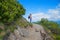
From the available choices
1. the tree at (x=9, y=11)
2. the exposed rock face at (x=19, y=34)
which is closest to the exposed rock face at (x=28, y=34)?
the exposed rock face at (x=19, y=34)

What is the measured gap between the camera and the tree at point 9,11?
18.4m

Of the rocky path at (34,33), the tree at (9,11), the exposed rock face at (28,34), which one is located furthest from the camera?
the rocky path at (34,33)

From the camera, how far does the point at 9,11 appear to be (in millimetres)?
18734

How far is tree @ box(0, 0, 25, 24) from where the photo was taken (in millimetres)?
18422

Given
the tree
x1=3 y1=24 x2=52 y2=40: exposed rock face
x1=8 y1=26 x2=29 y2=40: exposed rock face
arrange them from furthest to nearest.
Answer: x1=3 y1=24 x2=52 y2=40: exposed rock face
x1=8 y1=26 x2=29 y2=40: exposed rock face
the tree

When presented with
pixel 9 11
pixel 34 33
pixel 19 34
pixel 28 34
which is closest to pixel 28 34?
pixel 28 34

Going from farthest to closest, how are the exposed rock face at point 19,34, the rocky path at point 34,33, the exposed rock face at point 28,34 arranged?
the rocky path at point 34,33 → the exposed rock face at point 28,34 → the exposed rock face at point 19,34

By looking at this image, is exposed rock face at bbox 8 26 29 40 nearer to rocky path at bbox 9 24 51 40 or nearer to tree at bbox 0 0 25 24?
rocky path at bbox 9 24 51 40

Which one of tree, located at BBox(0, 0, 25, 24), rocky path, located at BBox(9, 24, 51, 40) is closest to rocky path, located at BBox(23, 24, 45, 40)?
rocky path, located at BBox(9, 24, 51, 40)

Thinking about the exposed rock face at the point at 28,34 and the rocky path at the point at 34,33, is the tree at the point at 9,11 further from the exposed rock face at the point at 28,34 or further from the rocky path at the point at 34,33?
the rocky path at the point at 34,33

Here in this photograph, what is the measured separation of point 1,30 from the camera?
18750 millimetres

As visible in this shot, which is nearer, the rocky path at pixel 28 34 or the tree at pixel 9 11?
the tree at pixel 9 11

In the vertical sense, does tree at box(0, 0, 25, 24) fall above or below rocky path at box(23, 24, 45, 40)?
above

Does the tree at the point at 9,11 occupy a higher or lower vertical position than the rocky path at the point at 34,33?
higher
